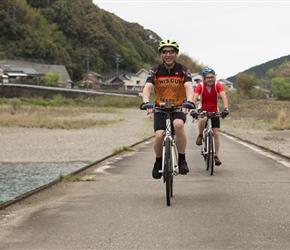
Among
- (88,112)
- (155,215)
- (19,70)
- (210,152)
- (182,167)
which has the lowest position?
(88,112)

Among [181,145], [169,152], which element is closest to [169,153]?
[169,152]

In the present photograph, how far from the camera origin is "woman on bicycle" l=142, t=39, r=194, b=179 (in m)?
6.68

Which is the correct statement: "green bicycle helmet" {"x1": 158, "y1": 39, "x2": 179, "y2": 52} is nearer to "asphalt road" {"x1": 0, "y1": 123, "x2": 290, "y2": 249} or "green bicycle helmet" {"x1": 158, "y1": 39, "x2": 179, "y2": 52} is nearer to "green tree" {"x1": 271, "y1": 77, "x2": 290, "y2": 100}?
"asphalt road" {"x1": 0, "y1": 123, "x2": 290, "y2": 249}

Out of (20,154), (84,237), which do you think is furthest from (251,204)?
(20,154)

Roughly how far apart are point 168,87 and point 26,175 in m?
5.78

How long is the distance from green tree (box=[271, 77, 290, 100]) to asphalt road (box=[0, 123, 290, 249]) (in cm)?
11290

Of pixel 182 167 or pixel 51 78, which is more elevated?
pixel 51 78

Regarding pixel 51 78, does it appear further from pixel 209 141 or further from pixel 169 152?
pixel 169 152

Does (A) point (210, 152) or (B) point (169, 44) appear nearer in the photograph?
(B) point (169, 44)

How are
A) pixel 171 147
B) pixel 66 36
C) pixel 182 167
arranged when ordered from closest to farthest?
1. pixel 171 147
2. pixel 182 167
3. pixel 66 36

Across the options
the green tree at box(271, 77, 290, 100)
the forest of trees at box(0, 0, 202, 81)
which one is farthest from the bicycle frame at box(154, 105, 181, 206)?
the forest of trees at box(0, 0, 202, 81)

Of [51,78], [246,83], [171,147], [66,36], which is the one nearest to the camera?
[171,147]

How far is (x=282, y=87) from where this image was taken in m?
119

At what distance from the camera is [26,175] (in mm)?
11383
